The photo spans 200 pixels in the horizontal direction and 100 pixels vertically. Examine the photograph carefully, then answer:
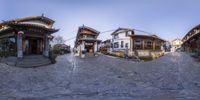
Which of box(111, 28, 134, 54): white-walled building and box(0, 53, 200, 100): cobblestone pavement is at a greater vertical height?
box(111, 28, 134, 54): white-walled building

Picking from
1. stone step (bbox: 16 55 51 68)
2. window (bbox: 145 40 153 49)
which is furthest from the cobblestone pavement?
stone step (bbox: 16 55 51 68)

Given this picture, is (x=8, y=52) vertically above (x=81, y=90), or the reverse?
(x=8, y=52)

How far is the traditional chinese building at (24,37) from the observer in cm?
1308

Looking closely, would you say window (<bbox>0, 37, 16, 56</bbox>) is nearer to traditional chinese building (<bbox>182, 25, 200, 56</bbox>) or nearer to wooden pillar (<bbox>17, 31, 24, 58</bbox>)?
wooden pillar (<bbox>17, 31, 24, 58</bbox>)

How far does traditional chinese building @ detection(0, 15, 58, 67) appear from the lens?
42.9ft

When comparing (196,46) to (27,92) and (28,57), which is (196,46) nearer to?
(28,57)

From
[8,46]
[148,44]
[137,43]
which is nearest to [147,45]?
[148,44]

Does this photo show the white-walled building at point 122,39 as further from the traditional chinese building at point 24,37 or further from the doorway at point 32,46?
the doorway at point 32,46

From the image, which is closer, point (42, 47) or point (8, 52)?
point (8, 52)

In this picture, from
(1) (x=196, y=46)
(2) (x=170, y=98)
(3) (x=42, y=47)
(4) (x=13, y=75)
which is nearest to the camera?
(2) (x=170, y=98)

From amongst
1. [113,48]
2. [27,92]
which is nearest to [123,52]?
[113,48]

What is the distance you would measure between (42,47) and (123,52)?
1139cm

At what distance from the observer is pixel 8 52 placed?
1320cm

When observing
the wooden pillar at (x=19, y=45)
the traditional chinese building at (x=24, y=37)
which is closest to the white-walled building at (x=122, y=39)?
the traditional chinese building at (x=24, y=37)
